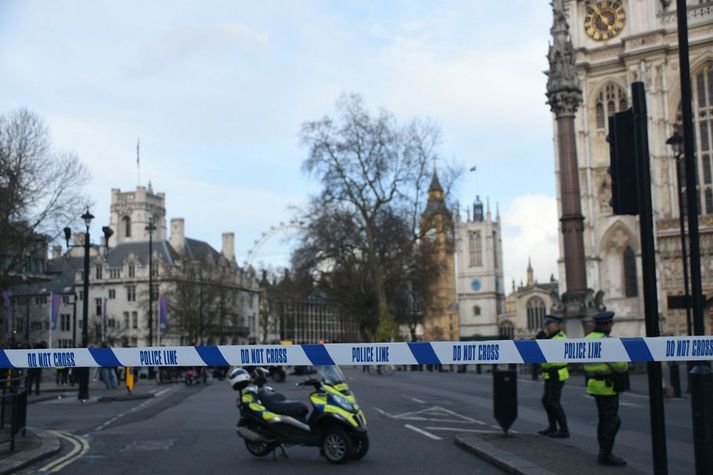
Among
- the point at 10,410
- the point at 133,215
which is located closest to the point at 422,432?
the point at 10,410

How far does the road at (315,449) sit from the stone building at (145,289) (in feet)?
196

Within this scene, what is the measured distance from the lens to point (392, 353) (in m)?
9.27

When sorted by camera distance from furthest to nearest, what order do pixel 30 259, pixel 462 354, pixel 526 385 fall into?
pixel 30 259
pixel 526 385
pixel 462 354

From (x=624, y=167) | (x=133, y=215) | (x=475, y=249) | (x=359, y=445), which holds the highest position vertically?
(x=133, y=215)

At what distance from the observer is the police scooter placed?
1079 centimetres

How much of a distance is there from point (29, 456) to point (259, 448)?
3.14 m

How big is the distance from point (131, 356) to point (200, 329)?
72951 mm

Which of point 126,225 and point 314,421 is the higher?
point 126,225

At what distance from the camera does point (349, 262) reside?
53719 millimetres

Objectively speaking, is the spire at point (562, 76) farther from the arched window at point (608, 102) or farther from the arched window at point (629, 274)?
the arched window at point (629, 274)

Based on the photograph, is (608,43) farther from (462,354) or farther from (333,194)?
(462,354)

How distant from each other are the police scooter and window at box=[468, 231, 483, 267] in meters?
131

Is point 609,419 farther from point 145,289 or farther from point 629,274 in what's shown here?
point 145,289

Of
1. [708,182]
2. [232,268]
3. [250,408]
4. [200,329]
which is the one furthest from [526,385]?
[232,268]
